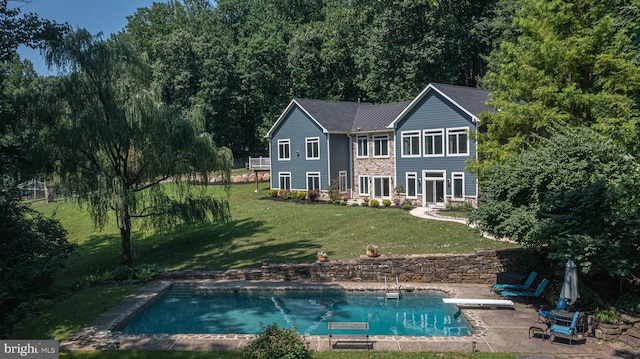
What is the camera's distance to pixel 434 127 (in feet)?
100

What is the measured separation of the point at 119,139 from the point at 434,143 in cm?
2080

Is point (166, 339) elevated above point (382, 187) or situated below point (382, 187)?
below

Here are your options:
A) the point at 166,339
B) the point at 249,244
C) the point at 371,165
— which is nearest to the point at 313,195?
the point at 371,165

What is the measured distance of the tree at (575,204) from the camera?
33.0 ft

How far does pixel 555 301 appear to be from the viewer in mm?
12406

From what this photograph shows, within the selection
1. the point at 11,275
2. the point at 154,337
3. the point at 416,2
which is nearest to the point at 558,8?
the point at 154,337

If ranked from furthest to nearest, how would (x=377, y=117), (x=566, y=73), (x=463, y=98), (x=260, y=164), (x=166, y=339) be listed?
(x=260, y=164) < (x=377, y=117) < (x=463, y=98) < (x=566, y=73) < (x=166, y=339)

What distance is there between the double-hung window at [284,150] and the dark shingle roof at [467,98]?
49.2 ft

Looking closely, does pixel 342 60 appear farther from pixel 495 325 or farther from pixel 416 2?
pixel 495 325

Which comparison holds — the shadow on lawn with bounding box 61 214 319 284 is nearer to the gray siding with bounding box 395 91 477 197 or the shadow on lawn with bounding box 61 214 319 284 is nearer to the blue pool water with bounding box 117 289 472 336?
the blue pool water with bounding box 117 289 472 336

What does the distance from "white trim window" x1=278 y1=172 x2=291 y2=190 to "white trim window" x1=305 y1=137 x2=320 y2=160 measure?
312cm

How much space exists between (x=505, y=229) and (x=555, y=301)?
251cm


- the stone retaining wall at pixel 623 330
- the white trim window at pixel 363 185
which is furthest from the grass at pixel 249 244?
the white trim window at pixel 363 185

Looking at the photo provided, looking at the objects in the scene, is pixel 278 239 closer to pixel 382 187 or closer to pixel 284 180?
pixel 382 187
